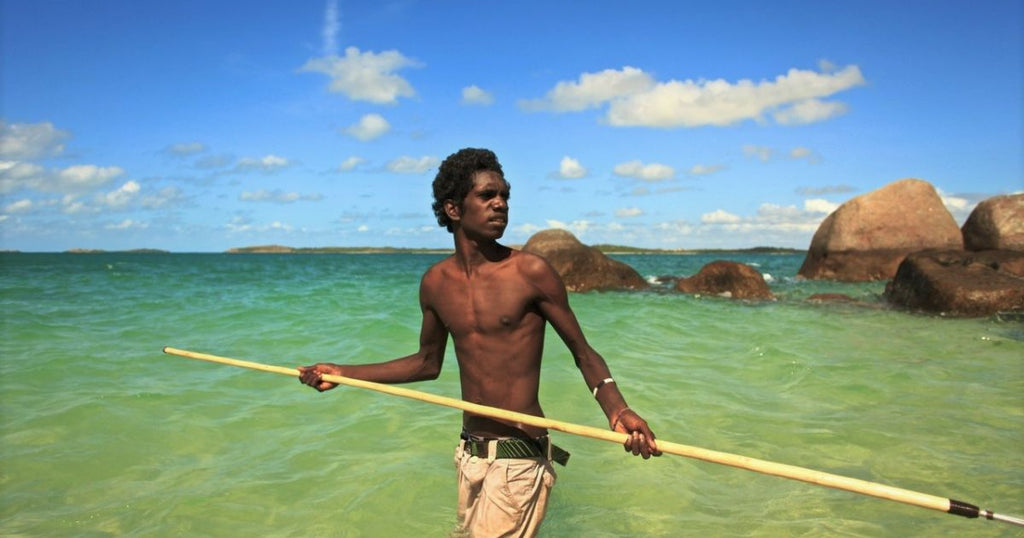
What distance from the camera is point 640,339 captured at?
1213 cm

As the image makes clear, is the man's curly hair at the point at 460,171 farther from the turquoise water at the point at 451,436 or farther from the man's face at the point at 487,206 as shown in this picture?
the turquoise water at the point at 451,436

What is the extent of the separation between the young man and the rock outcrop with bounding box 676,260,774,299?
1808cm

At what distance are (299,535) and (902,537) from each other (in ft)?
12.8

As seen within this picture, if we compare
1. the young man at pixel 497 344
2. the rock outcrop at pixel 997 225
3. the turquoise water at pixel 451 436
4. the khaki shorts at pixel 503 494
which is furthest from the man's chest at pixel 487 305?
the rock outcrop at pixel 997 225

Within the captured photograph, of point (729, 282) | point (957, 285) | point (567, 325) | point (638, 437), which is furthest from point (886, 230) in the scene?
point (638, 437)

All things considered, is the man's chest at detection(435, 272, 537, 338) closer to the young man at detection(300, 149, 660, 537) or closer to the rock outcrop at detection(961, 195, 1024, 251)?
the young man at detection(300, 149, 660, 537)

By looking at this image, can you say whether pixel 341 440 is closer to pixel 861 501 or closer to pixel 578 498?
pixel 578 498

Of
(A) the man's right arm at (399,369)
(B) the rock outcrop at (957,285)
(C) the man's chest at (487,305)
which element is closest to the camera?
(C) the man's chest at (487,305)

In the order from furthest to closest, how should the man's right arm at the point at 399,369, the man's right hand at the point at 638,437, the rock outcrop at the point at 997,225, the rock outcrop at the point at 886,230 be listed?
the rock outcrop at the point at 886,230, the rock outcrop at the point at 997,225, the man's right arm at the point at 399,369, the man's right hand at the point at 638,437

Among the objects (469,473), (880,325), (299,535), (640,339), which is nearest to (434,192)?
(469,473)

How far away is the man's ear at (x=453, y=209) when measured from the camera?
334cm

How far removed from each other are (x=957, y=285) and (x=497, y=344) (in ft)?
52.3

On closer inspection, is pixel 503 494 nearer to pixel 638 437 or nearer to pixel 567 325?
pixel 638 437

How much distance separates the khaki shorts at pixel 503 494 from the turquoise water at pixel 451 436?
1546 mm
